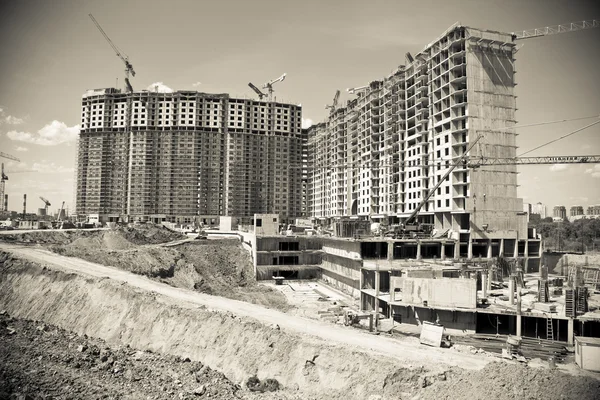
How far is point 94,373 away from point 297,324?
47.6 ft

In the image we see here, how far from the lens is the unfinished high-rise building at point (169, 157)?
138750 mm

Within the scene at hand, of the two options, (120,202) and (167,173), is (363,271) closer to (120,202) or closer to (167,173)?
(167,173)

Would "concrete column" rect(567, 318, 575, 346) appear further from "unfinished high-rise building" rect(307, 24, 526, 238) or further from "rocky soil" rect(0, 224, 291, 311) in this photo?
"unfinished high-rise building" rect(307, 24, 526, 238)

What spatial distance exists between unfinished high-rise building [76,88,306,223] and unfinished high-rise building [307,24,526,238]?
61894 mm

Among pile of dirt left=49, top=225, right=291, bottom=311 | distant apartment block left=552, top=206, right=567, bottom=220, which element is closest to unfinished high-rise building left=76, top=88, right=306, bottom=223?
pile of dirt left=49, top=225, right=291, bottom=311

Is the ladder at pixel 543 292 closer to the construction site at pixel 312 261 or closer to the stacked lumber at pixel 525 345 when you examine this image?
the construction site at pixel 312 261

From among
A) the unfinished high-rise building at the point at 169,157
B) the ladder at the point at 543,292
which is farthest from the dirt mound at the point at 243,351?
the unfinished high-rise building at the point at 169,157

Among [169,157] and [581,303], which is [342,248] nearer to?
[581,303]

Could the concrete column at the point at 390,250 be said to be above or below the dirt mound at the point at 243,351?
above

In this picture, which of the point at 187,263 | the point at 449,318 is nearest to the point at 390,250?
the point at 449,318

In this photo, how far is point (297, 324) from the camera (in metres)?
30.7

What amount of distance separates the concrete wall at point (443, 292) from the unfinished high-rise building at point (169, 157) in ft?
360

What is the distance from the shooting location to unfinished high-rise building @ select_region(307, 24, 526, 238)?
6650 cm

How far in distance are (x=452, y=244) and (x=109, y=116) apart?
13021cm
